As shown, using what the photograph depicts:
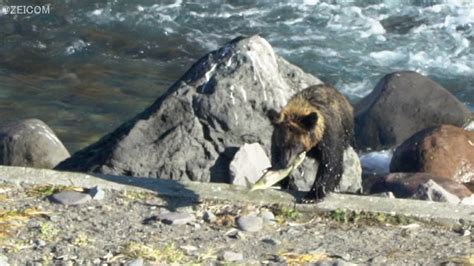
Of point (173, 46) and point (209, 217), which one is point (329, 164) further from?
point (173, 46)

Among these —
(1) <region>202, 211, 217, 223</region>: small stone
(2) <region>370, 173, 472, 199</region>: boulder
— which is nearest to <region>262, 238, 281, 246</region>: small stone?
(1) <region>202, 211, 217, 223</region>: small stone

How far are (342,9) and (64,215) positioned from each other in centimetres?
1159

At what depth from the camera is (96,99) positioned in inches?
528

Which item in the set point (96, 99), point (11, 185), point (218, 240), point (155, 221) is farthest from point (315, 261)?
point (96, 99)

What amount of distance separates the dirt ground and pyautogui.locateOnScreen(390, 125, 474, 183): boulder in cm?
371

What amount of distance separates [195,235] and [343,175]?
2299mm

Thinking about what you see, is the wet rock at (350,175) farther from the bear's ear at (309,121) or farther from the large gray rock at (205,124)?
the bear's ear at (309,121)

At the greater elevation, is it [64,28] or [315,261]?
[64,28]

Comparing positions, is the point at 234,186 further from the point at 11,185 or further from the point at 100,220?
the point at 11,185

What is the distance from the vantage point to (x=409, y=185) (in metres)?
8.66

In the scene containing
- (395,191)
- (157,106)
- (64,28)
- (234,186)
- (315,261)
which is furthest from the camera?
(64,28)

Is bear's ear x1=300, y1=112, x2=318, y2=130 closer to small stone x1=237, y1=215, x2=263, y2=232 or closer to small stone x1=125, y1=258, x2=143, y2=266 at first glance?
small stone x1=237, y1=215, x2=263, y2=232

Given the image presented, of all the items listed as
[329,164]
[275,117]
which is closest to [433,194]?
[329,164]

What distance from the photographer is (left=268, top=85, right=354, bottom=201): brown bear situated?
6.64 meters
